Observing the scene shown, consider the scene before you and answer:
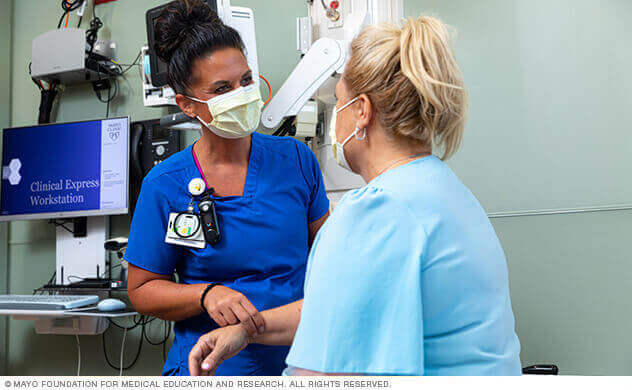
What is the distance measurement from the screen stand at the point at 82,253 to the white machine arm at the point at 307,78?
5.72ft

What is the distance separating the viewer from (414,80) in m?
0.75

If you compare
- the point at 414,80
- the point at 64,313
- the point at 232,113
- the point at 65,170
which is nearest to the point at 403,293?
the point at 414,80

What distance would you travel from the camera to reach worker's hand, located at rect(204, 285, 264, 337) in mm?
1004

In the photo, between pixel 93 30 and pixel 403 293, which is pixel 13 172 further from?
pixel 403 293

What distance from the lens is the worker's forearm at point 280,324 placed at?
41.5 inches

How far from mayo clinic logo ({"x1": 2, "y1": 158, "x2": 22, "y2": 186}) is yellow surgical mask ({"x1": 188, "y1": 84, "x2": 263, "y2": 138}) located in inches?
90.9

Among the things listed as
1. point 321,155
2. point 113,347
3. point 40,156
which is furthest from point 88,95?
point 321,155

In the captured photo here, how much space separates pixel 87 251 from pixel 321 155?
5.54 ft

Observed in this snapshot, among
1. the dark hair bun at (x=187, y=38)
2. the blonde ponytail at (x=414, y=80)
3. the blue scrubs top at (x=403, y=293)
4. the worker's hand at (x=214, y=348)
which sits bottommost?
the worker's hand at (x=214, y=348)

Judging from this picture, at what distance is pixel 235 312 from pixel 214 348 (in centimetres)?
9

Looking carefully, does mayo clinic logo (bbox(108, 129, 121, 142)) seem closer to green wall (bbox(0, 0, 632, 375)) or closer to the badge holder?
green wall (bbox(0, 0, 632, 375))

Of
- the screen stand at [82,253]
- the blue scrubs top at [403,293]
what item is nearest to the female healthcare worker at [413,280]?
the blue scrubs top at [403,293]

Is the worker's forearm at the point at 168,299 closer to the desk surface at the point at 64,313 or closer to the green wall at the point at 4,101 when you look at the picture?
the desk surface at the point at 64,313

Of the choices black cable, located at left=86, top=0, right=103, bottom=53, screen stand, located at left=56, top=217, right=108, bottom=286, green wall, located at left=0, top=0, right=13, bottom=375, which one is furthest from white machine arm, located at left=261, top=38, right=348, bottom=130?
green wall, located at left=0, top=0, right=13, bottom=375
